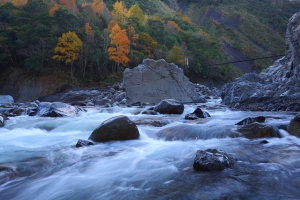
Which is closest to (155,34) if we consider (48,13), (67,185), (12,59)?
(48,13)

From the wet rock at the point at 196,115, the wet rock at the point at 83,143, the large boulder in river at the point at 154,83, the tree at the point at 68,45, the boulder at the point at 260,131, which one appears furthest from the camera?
the tree at the point at 68,45

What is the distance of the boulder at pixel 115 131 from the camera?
18.7 ft

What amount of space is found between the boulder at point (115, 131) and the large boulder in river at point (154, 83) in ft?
34.5

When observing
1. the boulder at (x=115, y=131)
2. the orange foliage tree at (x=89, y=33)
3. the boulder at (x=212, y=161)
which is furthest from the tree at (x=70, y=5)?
the boulder at (x=212, y=161)

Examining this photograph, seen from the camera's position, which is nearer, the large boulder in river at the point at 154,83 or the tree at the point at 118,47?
the large boulder in river at the point at 154,83

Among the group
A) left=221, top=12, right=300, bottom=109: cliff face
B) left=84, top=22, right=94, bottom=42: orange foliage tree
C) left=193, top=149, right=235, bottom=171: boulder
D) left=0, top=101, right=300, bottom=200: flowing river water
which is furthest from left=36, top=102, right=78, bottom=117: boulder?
left=84, top=22, right=94, bottom=42: orange foliage tree

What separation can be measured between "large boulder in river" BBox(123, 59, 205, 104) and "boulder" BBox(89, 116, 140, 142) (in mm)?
10512

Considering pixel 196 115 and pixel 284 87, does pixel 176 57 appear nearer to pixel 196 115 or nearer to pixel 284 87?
pixel 284 87

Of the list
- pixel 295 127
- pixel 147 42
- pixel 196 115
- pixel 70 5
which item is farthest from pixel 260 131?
pixel 70 5

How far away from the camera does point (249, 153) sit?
4359 millimetres

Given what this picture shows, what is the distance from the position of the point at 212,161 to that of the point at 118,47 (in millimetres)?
26169

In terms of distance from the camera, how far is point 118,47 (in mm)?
28438

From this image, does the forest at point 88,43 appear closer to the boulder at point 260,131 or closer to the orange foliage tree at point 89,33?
the orange foliage tree at point 89,33

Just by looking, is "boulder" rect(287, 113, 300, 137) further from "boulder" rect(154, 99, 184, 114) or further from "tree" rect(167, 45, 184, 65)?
"tree" rect(167, 45, 184, 65)
